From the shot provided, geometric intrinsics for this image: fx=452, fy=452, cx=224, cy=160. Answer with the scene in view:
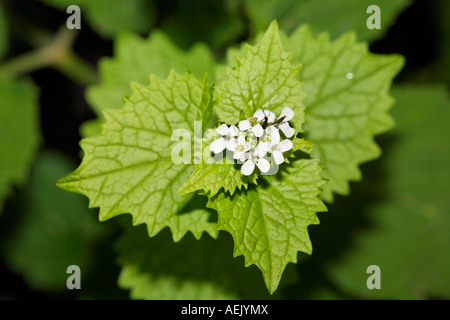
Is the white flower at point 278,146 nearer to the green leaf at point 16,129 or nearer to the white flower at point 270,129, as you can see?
the white flower at point 270,129

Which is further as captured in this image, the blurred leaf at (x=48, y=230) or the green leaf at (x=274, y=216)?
the blurred leaf at (x=48, y=230)

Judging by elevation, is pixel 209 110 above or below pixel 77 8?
below

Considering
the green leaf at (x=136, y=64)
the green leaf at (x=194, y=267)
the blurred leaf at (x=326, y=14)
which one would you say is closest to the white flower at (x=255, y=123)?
the green leaf at (x=194, y=267)

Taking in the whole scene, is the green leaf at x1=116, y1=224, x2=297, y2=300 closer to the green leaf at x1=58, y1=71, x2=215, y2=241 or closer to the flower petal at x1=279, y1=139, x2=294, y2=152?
the green leaf at x1=58, y1=71, x2=215, y2=241

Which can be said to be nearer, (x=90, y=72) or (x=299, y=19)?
(x=299, y=19)

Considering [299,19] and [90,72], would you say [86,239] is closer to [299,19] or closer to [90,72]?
[90,72]
